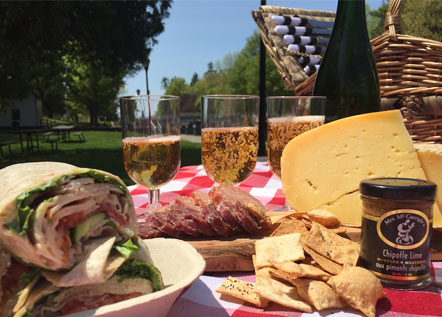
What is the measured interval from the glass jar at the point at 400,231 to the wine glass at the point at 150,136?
882mm

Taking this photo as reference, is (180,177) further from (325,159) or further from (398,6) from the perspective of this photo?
(398,6)

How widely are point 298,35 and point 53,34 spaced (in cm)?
897

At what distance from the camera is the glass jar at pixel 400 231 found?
939 millimetres

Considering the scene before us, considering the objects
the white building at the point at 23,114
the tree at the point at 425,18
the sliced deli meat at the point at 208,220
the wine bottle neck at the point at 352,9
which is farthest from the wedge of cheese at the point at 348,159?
the white building at the point at 23,114

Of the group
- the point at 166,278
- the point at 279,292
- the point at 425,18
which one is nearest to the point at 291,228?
the point at 279,292

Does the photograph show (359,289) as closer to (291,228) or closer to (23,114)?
(291,228)

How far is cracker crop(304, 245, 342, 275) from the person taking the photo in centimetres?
100

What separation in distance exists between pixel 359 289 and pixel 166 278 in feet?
1.50

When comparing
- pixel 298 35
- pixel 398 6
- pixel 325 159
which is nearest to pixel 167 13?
pixel 298 35

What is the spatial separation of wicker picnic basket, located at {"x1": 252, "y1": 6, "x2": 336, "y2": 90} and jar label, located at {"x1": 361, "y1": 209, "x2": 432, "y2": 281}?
1.86 meters

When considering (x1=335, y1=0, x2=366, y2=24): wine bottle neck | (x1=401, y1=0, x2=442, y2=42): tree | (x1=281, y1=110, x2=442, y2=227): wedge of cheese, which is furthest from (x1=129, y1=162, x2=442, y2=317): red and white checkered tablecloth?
(x1=401, y1=0, x2=442, y2=42): tree

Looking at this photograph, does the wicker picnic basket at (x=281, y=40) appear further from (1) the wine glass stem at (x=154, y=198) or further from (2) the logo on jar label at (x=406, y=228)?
(2) the logo on jar label at (x=406, y=228)

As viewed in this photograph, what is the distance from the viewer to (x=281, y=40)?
288 centimetres

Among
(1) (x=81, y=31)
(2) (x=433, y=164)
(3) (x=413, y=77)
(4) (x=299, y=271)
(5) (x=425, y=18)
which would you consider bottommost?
(4) (x=299, y=271)
